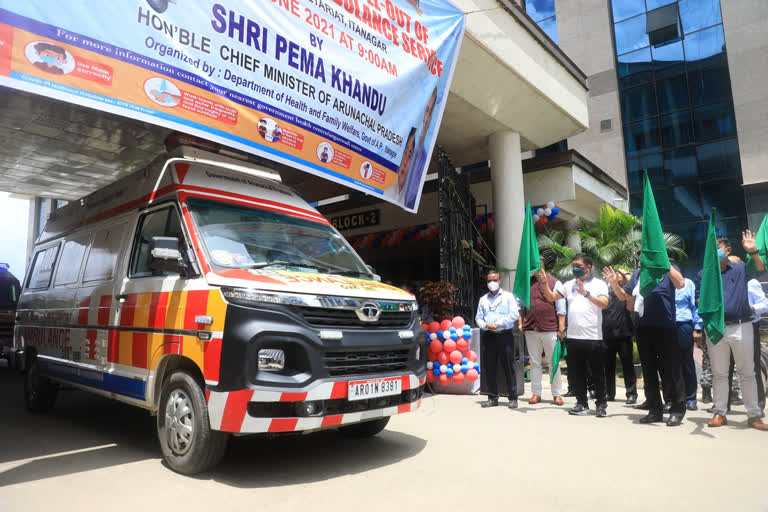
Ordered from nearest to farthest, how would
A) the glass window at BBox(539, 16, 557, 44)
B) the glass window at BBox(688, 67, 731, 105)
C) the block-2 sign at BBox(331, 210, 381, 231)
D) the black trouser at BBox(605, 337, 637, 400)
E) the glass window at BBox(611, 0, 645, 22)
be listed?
the black trouser at BBox(605, 337, 637, 400) → the block-2 sign at BBox(331, 210, 381, 231) → the glass window at BBox(688, 67, 731, 105) → the glass window at BBox(611, 0, 645, 22) → the glass window at BBox(539, 16, 557, 44)

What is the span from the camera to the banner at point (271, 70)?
14.1 ft

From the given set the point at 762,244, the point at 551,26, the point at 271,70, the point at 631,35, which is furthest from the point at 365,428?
the point at 551,26

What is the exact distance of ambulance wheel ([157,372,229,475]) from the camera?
153 inches

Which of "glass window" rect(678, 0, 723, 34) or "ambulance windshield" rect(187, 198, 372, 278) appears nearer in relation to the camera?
"ambulance windshield" rect(187, 198, 372, 278)

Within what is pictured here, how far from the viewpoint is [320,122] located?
20.3 feet

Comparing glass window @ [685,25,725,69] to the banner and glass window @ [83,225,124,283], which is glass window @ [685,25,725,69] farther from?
glass window @ [83,225,124,283]

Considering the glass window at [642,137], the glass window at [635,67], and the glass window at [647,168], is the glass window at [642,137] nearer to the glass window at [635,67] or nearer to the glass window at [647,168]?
the glass window at [647,168]

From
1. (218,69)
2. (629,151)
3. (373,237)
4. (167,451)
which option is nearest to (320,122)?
(218,69)

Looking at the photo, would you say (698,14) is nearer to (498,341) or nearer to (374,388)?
(498,341)

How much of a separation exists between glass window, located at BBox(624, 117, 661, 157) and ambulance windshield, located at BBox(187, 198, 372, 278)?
76.9 feet

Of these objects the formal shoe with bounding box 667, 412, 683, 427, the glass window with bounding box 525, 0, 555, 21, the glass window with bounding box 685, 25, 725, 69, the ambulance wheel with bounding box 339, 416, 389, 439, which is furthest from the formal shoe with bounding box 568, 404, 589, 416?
the glass window with bounding box 525, 0, 555, 21

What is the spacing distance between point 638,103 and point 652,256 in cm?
2235

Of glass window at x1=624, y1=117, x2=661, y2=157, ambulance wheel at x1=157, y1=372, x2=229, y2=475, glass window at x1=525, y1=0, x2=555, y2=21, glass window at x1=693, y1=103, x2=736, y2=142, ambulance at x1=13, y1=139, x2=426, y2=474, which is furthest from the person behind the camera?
glass window at x1=525, y1=0, x2=555, y2=21

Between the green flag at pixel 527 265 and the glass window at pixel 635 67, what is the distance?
839 inches
